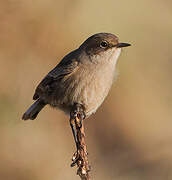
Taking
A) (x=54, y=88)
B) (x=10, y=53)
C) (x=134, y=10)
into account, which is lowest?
(x=54, y=88)

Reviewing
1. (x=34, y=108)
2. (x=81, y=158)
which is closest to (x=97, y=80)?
(x=34, y=108)

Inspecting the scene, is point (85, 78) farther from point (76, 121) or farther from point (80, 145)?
point (80, 145)

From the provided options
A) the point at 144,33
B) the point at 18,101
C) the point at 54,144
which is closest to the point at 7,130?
the point at 18,101

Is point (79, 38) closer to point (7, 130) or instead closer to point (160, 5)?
point (160, 5)

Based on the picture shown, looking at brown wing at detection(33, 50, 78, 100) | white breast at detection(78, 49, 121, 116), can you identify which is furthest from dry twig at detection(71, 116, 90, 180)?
brown wing at detection(33, 50, 78, 100)

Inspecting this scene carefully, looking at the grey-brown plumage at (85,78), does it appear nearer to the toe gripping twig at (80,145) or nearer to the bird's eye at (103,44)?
the bird's eye at (103,44)
